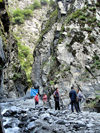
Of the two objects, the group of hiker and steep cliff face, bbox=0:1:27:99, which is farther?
steep cliff face, bbox=0:1:27:99

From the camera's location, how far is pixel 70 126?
7082mm

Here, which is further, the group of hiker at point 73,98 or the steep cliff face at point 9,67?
the steep cliff face at point 9,67

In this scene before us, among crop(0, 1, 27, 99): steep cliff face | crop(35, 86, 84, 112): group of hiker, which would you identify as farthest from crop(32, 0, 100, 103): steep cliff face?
crop(0, 1, 27, 99): steep cliff face

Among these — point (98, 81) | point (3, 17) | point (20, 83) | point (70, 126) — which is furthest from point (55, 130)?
point (20, 83)

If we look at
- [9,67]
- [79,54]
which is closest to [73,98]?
[79,54]

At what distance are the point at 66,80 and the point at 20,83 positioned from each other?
23949mm

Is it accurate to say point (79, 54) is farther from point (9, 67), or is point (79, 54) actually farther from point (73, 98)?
point (9, 67)

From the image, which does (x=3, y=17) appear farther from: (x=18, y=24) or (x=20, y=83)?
(x=18, y=24)

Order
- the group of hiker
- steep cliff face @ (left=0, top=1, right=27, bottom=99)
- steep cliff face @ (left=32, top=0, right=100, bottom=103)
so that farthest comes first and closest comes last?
1. steep cliff face @ (left=0, top=1, right=27, bottom=99)
2. steep cliff face @ (left=32, top=0, right=100, bottom=103)
3. the group of hiker

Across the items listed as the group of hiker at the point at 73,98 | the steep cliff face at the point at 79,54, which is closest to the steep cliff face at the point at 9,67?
the steep cliff face at the point at 79,54

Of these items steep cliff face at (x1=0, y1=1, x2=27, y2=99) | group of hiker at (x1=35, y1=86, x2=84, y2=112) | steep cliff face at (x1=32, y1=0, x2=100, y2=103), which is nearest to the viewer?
group of hiker at (x1=35, y1=86, x2=84, y2=112)

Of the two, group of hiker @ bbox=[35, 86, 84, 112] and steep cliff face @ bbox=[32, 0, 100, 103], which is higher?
steep cliff face @ bbox=[32, 0, 100, 103]

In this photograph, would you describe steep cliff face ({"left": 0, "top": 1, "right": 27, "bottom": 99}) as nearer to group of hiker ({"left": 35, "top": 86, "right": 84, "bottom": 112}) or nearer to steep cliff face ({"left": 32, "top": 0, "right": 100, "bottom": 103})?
steep cliff face ({"left": 32, "top": 0, "right": 100, "bottom": 103})

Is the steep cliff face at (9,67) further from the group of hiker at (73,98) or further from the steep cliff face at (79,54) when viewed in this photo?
the group of hiker at (73,98)
